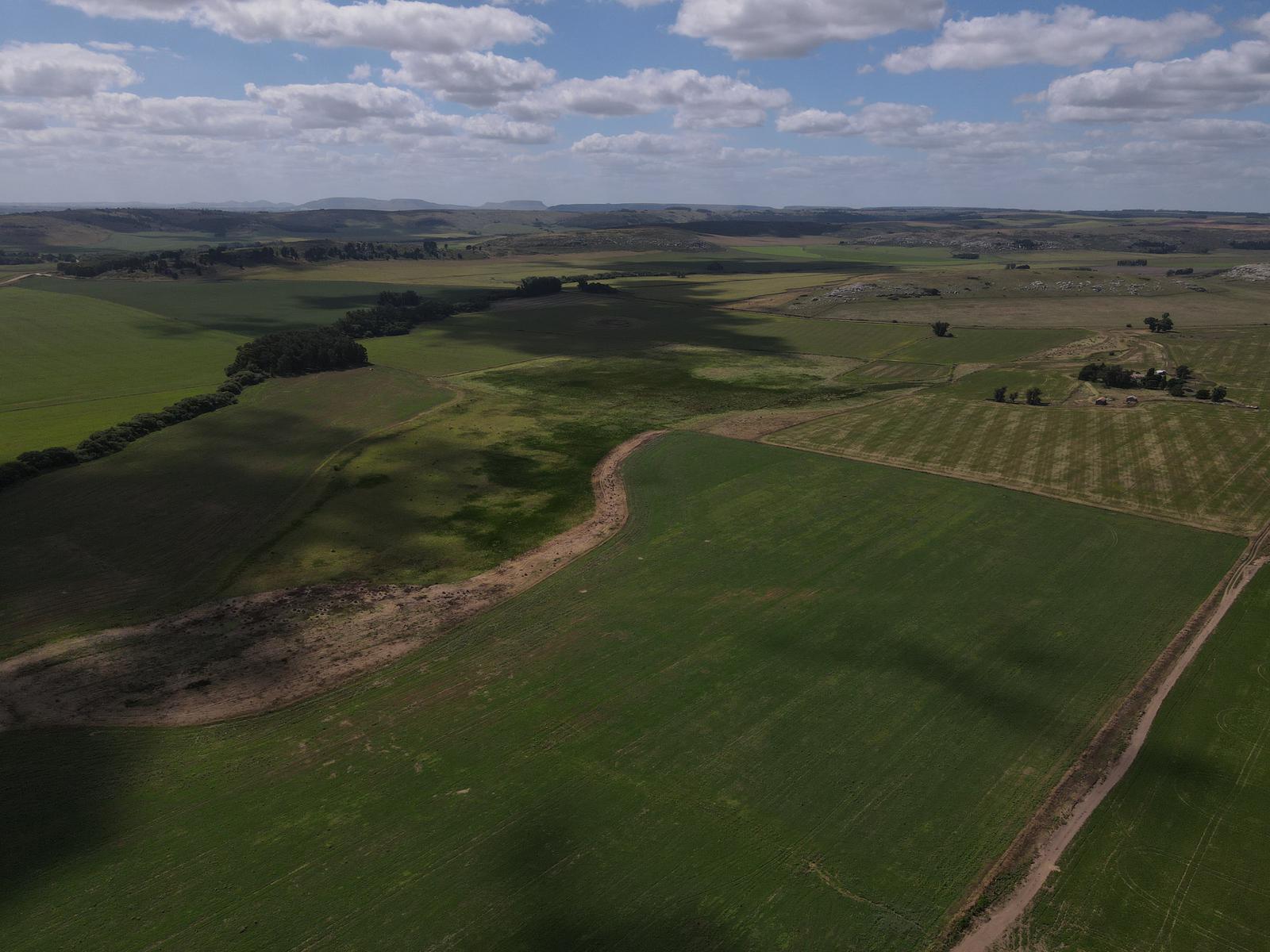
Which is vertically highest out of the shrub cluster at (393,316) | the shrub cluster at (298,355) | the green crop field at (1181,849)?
the shrub cluster at (393,316)

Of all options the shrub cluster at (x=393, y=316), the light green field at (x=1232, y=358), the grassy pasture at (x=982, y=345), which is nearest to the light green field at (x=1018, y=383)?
the grassy pasture at (x=982, y=345)

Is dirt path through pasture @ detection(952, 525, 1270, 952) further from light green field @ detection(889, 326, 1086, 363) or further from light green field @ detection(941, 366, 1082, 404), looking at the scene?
light green field @ detection(889, 326, 1086, 363)

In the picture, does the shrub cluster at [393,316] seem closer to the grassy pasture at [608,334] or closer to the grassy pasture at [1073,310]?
the grassy pasture at [608,334]

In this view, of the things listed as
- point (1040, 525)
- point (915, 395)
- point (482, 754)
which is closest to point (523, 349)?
point (915, 395)

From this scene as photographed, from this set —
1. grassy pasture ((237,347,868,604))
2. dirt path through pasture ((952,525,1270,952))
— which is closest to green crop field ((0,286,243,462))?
grassy pasture ((237,347,868,604))

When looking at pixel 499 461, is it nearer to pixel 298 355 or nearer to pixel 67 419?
pixel 67 419

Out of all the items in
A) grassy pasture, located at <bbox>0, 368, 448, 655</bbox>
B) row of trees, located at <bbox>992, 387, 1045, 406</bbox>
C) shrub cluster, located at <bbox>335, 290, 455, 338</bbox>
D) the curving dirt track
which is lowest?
the curving dirt track

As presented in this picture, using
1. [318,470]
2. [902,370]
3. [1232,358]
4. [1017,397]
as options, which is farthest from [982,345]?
[318,470]

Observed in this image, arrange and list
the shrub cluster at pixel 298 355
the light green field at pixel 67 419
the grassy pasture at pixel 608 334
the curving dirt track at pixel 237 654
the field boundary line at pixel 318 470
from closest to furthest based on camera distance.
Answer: the curving dirt track at pixel 237 654 < the field boundary line at pixel 318 470 < the light green field at pixel 67 419 < the shrub cluster at pixel 298 355 < the grassy pasture at pixel 608 334
